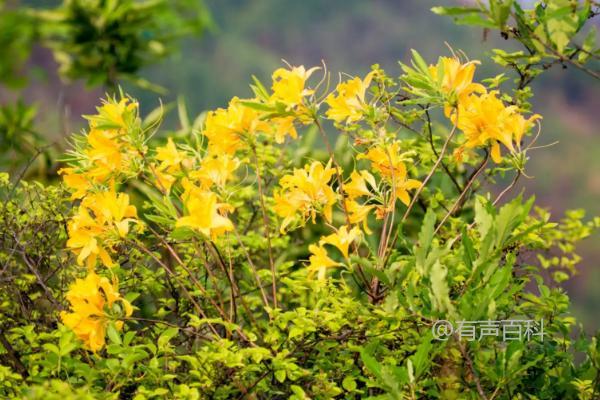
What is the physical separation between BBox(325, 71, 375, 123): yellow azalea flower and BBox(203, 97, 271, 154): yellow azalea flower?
0.11 m

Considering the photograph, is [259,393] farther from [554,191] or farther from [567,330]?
[554,191]

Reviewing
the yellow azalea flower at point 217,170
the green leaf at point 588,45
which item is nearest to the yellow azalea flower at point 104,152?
the yellow azalea flower at point 217,170

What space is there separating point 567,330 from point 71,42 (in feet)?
10.7

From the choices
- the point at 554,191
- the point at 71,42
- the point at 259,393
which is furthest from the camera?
the point at 554,191

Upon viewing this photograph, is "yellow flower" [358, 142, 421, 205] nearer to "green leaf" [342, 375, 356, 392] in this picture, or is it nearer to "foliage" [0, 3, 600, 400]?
"foliage" [0, 3, 600, 400]

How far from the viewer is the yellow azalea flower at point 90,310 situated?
1.12 m

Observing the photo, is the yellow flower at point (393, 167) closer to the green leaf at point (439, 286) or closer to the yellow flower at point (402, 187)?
the yellow flower at point (402, 187)

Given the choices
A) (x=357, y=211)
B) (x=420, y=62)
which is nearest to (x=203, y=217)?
(x=357, y=211)

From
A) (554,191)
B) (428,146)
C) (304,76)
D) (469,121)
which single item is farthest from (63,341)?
(554,191)

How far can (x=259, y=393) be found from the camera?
1365 millimetres

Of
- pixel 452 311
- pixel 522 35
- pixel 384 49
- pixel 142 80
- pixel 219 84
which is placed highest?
pixel 522 35

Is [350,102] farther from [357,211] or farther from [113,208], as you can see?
[113,208]

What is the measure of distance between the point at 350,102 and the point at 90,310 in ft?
1.66

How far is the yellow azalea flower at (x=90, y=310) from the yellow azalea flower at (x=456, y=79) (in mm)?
577
